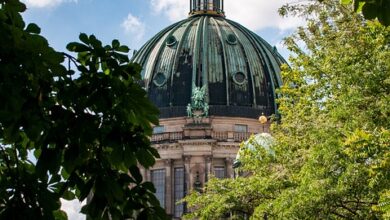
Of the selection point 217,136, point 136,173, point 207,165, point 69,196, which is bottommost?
point 69,196

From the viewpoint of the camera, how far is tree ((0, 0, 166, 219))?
555 cm

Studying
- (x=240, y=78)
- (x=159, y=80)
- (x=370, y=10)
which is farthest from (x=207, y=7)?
(x=370, y=10)

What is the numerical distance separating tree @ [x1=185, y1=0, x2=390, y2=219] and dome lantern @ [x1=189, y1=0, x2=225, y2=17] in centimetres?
4991

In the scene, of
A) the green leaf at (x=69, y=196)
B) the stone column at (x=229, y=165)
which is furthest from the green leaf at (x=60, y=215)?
the stone column at (x=229, y=165)

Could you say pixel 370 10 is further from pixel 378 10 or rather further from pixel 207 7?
pixel 207 7

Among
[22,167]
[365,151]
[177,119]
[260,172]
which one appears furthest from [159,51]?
[22,167]

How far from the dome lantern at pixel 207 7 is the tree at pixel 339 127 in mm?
49906

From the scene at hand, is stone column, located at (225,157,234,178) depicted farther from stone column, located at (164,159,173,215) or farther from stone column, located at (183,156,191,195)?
stone column, located at (164,159,173,215)

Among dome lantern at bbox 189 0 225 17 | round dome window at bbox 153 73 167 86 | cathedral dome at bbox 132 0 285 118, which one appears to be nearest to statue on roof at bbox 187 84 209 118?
cathedral dome at bbox 132 0 285 118

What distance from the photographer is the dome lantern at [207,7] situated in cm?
6990

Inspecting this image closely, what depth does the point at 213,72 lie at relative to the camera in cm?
6316

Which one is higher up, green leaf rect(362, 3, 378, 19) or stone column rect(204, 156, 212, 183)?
stone column rect(204, 156, 212, 183)

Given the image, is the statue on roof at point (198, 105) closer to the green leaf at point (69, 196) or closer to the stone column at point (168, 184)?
the stone column at point (168, 184)

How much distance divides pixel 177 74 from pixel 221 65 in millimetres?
3798
